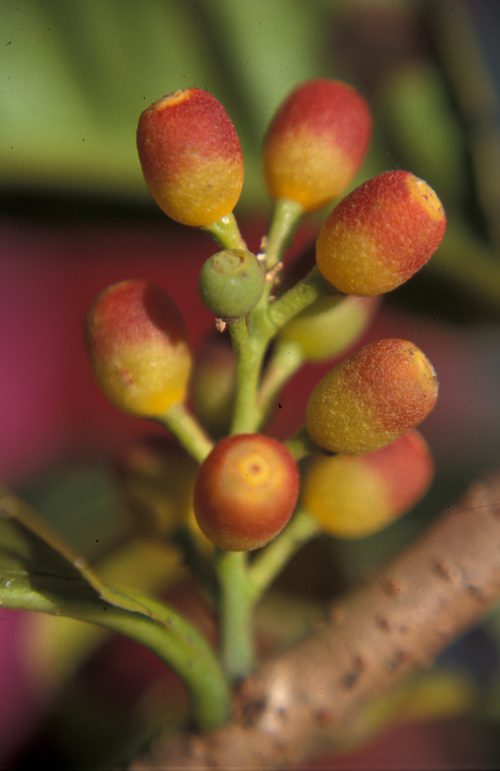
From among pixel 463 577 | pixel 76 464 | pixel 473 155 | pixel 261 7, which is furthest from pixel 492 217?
pixel 76 464

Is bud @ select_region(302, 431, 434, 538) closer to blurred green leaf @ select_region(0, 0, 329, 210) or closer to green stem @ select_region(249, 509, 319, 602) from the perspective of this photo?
green stem @ select_region(249, 509, 319, 602)

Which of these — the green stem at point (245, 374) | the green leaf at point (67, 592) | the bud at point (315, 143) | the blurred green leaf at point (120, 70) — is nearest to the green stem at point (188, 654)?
the green leaf at point (67, 592)

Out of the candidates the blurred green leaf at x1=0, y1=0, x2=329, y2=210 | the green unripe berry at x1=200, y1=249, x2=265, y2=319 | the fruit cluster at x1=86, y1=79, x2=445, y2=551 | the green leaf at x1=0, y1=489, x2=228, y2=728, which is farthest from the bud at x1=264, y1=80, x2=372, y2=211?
the blurred green leaf at x1=0, y1=0, x2=329, y2=210

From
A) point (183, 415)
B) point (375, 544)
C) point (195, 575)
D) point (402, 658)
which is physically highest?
point (183, 415)

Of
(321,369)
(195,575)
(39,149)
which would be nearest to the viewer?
(195,575)

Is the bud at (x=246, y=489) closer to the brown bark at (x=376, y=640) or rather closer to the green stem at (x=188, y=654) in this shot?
the green stem at (x=188, y=654)

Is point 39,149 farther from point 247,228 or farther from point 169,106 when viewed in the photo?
point 169,106

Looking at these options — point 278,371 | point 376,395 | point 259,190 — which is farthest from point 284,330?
point 259,190

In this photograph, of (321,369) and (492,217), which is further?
(321,369)
